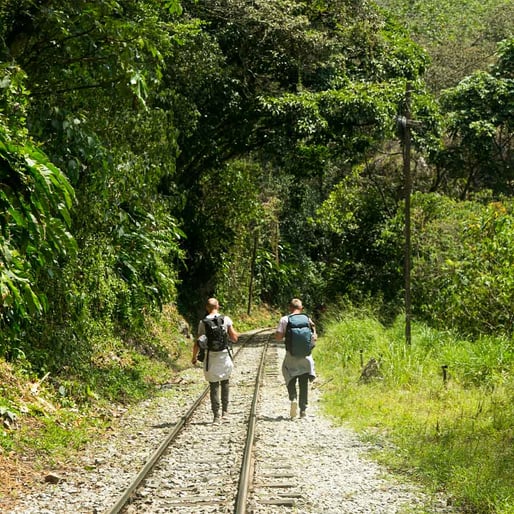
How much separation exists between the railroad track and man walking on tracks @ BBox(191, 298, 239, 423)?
67cm

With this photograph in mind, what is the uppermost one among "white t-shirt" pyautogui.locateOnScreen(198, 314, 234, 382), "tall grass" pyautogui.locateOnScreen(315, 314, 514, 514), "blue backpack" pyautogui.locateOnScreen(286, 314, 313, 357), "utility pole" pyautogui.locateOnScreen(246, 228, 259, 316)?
"blue backpack" pyautogui.locateOnScreen(286, 314, 313, 357)

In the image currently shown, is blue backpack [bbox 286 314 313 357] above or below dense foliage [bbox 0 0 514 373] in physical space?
below

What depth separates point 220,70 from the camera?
21.1 metres

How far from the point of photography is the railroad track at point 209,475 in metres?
6.81

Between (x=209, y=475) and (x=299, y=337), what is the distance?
12.1ft

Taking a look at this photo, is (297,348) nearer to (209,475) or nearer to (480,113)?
(209,475)

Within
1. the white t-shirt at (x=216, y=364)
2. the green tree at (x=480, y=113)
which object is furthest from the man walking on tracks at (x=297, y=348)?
the green tree at (x=480, y=113)

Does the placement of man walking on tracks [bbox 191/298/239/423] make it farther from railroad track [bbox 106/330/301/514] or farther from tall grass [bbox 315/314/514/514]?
tall grass [bbox 315/314/514/514]

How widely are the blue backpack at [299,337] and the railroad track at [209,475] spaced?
122 centimetres

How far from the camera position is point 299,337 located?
11.3 m

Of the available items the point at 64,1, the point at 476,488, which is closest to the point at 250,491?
the point at 476,488

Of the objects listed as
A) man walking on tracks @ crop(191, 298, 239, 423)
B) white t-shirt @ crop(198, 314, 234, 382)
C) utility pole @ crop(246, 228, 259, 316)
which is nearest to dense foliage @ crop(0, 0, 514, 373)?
utility pole @ crop(246, 228, 259, 316)

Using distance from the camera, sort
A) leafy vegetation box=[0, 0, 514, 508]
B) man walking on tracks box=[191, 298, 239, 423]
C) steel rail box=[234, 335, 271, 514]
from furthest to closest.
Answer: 1. man walking on tracks box=[191, 298, 239, 423]
2. leafy vegetation box=[0, 0, 514, 508]
3. steel rail box=[234, 335, 271, 514]

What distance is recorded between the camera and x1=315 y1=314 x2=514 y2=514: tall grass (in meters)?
7.46
